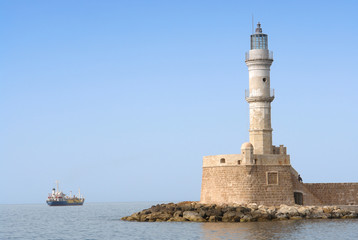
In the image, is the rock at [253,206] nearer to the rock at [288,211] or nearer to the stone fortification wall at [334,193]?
the rock at [288,211]

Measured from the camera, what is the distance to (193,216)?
39.1 m

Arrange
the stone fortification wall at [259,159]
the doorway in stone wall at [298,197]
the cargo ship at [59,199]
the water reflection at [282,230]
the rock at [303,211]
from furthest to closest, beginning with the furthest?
the cargo ship at [59,199], the doorway in stone wall at [298,197], the stone fortification wall at [259,159], the rock at [303,211], the water reflection at [282,230]

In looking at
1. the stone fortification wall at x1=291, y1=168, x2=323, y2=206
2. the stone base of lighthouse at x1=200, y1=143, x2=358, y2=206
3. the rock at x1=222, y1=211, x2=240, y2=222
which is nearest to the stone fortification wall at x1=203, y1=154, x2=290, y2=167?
the stone base of lighthouse at x1=200, y1=143, x2=358, y2=206

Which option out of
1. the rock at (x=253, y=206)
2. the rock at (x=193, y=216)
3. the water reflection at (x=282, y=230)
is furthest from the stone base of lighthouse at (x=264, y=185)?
the water reflection at (x=282, y=230)

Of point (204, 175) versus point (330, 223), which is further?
point (204, 175)

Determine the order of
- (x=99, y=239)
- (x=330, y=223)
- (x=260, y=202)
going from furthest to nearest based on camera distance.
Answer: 1. (x=260, y=202)
2. (x=330, y=223)
3. (x=99, y=239)

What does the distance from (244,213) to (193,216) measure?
3.07 metres

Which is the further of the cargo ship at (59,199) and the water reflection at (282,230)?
the cargo ship at (59,199)

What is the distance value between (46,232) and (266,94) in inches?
648

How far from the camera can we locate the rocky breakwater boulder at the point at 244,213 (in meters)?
38.1

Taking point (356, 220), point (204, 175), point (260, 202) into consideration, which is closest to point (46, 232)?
point (204, 175)

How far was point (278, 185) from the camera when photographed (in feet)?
133

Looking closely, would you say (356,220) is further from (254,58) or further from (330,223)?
(254,58)

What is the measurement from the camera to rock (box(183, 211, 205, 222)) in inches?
1531
